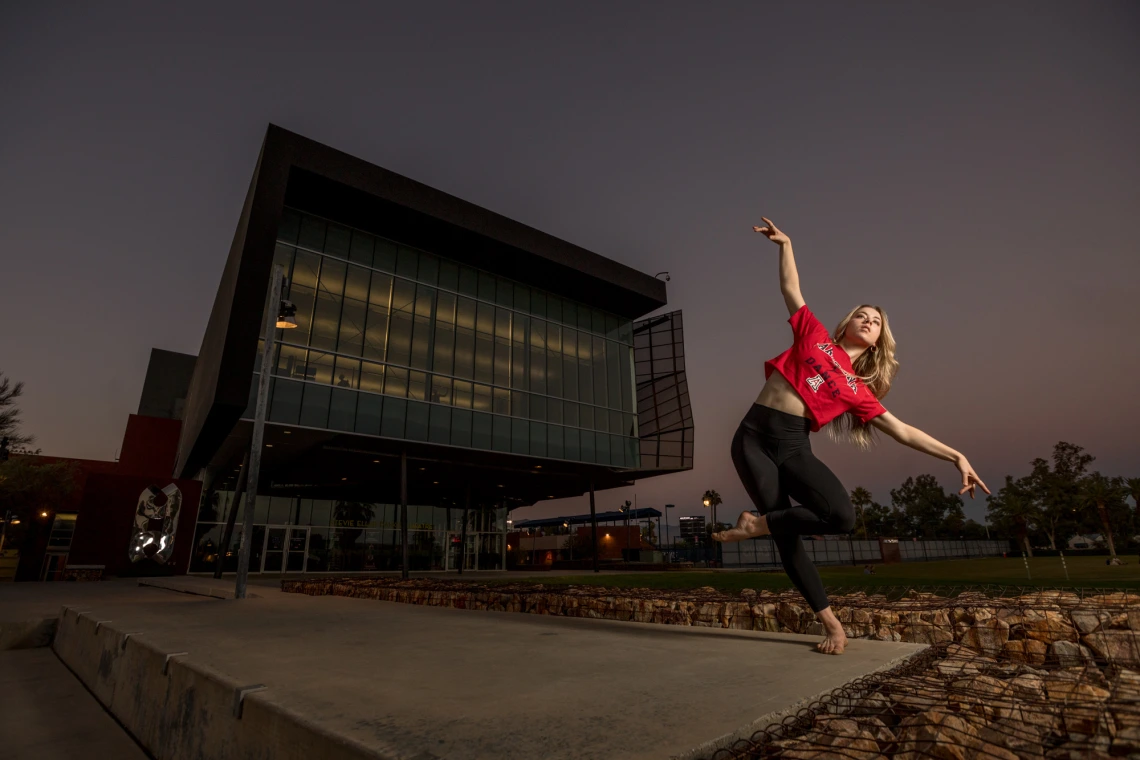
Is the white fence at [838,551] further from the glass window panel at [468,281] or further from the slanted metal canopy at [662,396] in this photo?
the glass window panel at [468,281]

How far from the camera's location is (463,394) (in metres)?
21.5

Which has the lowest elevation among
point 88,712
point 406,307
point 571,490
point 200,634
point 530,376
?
point 88,712

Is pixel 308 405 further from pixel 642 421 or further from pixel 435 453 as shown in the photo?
pixel 642 421


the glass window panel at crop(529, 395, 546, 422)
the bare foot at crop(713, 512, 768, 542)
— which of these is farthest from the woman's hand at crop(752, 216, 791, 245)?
the glass window panel at crop(529, 395, 546, 422)

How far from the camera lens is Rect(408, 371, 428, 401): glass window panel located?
20.2m

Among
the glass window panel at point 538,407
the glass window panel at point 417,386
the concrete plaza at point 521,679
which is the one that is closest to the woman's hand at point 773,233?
the concrete plaza at point 521,679

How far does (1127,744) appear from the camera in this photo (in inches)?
61.7

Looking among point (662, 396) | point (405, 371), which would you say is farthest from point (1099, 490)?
point (405, 371)

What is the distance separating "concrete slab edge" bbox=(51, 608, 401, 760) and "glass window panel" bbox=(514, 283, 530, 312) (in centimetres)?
2123

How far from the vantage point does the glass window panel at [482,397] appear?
21.8 metres

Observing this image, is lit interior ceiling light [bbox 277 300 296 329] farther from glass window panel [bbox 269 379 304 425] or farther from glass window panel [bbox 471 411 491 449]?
glass window panel [bbox 471 411 491 449]

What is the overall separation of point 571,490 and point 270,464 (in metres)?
15.9

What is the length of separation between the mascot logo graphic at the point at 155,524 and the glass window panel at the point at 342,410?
866 cm

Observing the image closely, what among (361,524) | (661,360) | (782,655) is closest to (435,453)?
(361,524)
